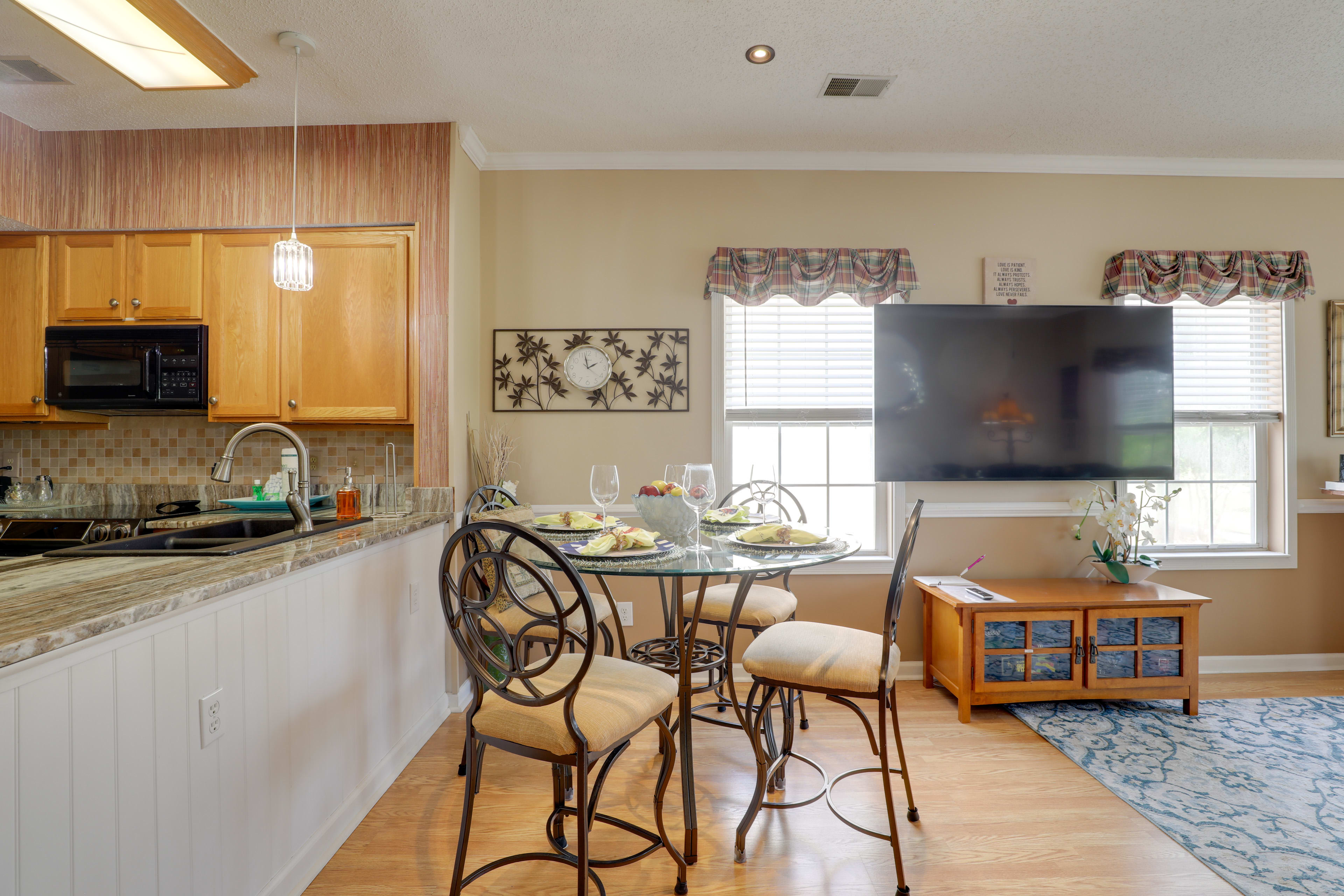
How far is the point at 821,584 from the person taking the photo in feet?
11.0

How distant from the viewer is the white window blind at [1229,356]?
11.3 feet

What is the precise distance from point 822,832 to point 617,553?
109 cm

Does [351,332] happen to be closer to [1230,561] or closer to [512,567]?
[512,567]

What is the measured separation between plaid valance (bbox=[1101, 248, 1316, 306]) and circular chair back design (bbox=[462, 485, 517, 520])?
3.08m

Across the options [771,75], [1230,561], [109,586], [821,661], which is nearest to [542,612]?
[821,661]

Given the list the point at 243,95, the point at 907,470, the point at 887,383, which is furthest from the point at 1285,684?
the point at 243,95

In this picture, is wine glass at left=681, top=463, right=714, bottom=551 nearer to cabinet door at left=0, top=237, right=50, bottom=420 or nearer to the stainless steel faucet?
the stainless steel faucet

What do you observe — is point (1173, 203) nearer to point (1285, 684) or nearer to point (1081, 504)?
point (1081, 504)

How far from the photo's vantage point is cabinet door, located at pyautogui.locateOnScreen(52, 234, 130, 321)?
2.96 meters

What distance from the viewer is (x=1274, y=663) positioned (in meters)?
3.45

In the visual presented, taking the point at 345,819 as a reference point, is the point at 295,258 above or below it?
above

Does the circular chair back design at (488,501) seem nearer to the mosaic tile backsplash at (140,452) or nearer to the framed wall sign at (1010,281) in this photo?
the mosaic tile backsplash at (140,452)

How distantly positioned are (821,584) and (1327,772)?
1910mm

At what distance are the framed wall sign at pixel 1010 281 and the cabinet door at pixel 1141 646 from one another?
1.52 meters
